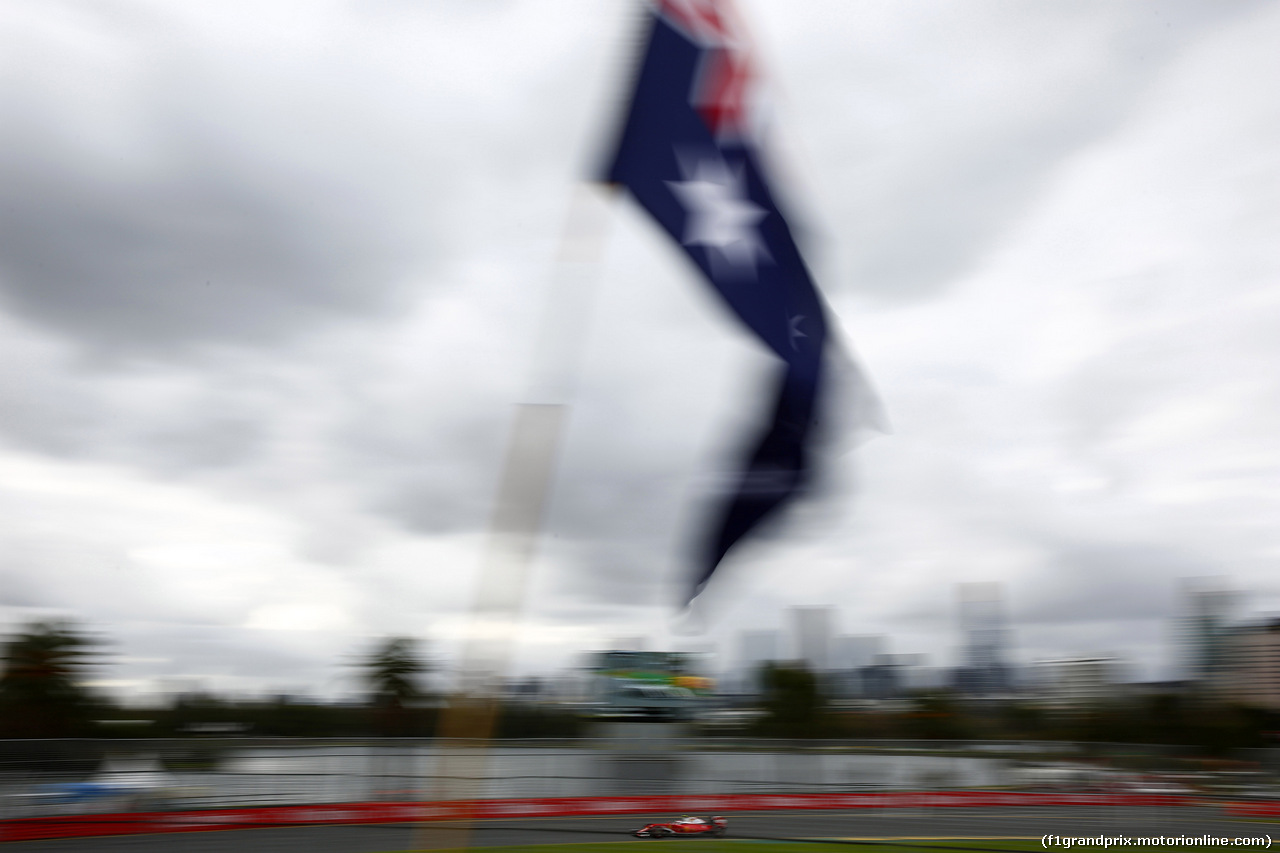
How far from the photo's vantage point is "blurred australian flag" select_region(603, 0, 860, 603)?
414 cm

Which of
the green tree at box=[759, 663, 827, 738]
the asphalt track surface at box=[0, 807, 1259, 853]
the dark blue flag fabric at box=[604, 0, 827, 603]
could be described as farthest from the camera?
the green tree at box=[759, 663, 827, 738]

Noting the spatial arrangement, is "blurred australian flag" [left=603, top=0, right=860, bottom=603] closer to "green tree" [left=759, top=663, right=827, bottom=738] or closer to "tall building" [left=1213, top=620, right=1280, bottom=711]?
"green tree" [left=759, top=663, right=827, bottom=738]

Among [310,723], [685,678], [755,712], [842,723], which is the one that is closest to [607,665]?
[685,678]

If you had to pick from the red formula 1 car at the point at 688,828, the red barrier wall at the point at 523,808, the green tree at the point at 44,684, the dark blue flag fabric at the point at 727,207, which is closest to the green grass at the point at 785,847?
the red formula 1 car at the point at 688,828

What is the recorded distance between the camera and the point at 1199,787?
23938mm

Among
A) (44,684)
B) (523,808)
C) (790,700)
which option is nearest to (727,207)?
(523,808)

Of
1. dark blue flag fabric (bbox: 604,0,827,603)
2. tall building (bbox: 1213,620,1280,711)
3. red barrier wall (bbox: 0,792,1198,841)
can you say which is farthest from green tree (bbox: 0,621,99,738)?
tall building (bbox: 1213,620,1280,711)

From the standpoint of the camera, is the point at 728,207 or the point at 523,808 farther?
the point at 523,808

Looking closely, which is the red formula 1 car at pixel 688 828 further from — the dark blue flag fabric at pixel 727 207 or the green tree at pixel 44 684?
the green tree at pixel 44 684

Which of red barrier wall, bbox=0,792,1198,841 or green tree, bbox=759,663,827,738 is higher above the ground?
green tree, bbox=759,663,827,738

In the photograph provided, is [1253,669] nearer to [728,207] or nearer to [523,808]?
[523,808]

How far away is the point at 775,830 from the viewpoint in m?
17.7

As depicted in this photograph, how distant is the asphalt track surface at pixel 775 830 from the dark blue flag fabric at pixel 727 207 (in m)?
10.6

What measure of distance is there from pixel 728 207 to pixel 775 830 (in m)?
15.9
